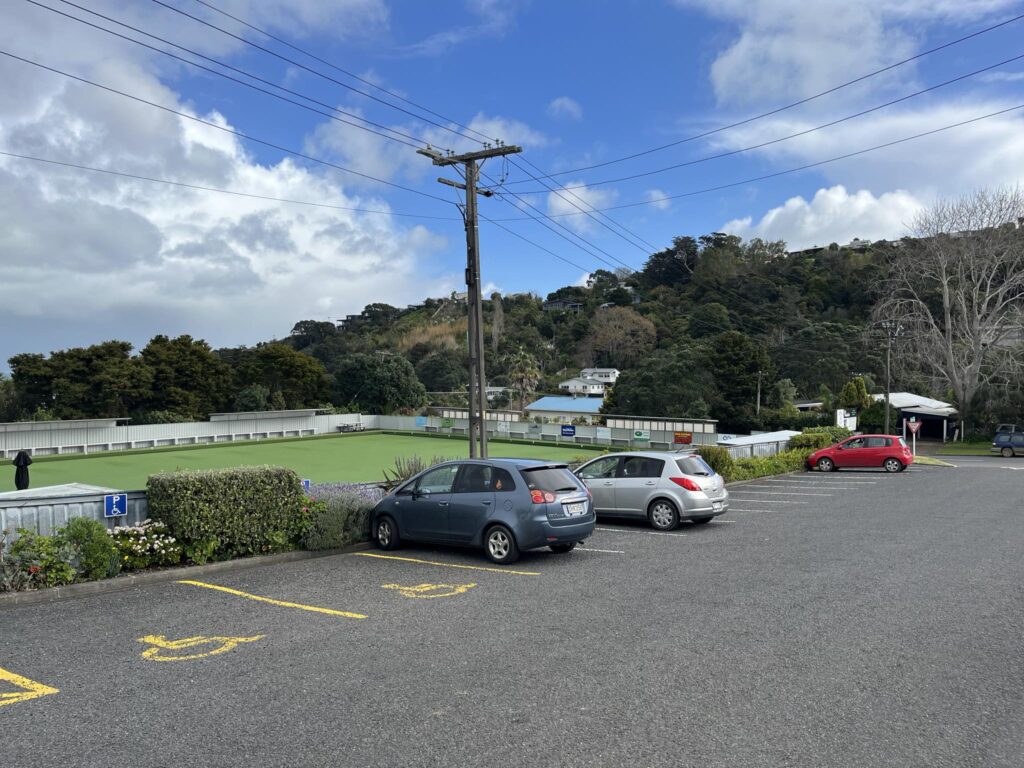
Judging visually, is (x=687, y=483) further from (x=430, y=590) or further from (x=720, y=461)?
(x=720, y=461)

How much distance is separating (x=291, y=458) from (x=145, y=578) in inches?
1307

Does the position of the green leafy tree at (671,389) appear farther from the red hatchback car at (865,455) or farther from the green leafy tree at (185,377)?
the green leafy tree at (185,377)

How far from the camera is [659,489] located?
15.4 meters

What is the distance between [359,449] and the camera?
49.0m

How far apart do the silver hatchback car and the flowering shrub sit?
8326 millimetres

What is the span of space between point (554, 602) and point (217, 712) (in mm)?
4270

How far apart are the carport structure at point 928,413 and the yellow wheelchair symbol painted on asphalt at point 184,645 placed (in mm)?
59317

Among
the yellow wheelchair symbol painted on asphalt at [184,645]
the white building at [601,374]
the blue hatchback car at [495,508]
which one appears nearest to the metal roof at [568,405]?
the white building at [601,374]

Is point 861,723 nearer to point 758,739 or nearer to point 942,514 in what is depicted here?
point 758,739

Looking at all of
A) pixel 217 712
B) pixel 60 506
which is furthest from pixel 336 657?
pixel 60 506

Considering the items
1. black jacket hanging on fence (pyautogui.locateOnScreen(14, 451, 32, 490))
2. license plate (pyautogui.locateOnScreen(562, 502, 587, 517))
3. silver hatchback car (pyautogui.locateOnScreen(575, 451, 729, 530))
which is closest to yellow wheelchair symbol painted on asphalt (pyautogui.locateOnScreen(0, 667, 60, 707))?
license plate (pyautogui.locateOnScreen(562, 502, 587, 517))

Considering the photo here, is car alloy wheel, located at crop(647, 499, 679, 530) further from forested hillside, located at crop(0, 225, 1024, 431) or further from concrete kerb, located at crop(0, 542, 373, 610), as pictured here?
forested hillside, located at crop(0, 225, 1024, 431)

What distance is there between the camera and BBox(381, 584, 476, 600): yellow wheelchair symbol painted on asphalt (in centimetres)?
951

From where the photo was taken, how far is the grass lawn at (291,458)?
109 feet
